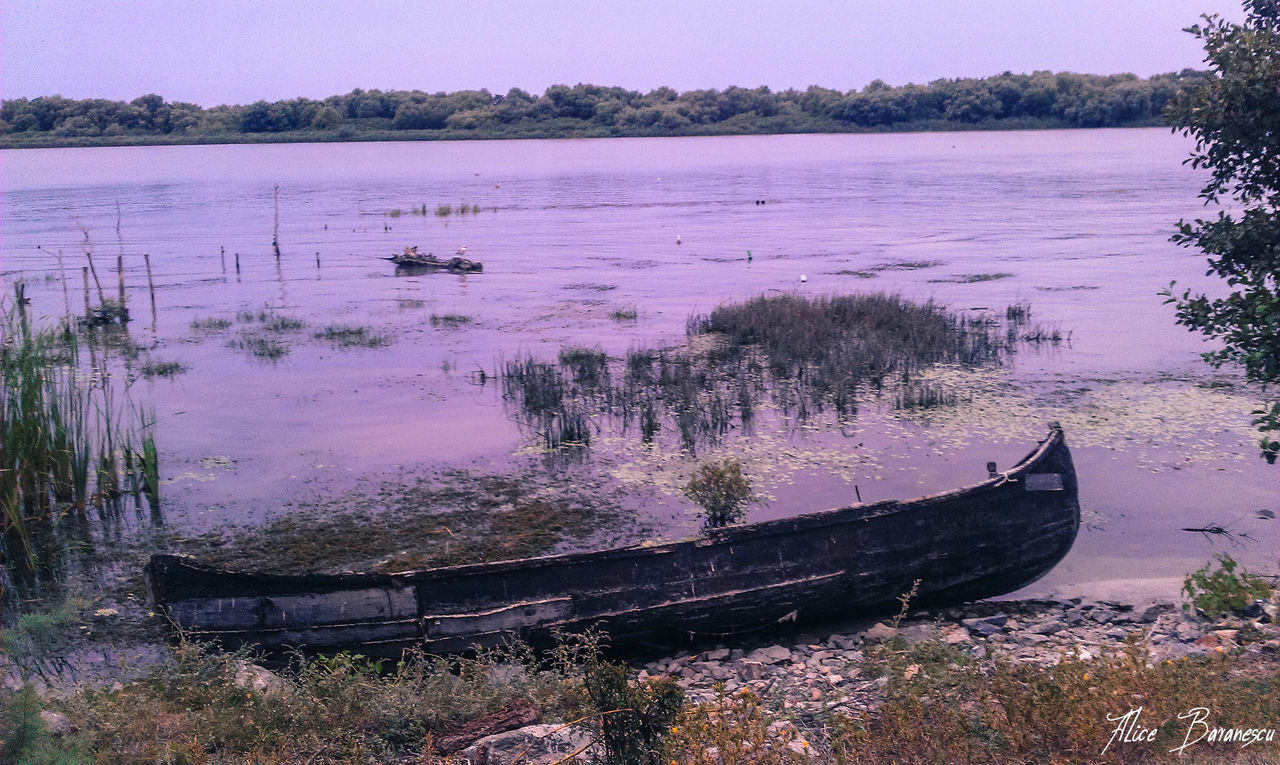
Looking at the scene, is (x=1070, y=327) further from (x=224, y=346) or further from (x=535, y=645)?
(x=224, y=346)

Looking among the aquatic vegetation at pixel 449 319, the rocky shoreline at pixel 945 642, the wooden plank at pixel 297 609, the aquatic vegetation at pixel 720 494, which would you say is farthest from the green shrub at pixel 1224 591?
the aquatic vegetation at pixel 449 319

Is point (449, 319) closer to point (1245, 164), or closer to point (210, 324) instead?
point (210, 324)

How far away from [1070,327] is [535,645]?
680 inches

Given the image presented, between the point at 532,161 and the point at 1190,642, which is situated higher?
the point at 532,161

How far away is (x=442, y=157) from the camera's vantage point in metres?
117

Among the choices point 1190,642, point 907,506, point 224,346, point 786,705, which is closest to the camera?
point 786,705

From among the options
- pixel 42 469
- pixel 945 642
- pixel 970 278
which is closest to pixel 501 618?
pixel 945 642

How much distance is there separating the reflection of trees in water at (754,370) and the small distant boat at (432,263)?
12.8 metres

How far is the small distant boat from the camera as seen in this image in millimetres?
31141

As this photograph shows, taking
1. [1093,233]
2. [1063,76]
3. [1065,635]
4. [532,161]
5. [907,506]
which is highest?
[1063,76]

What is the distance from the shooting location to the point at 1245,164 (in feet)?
26.6

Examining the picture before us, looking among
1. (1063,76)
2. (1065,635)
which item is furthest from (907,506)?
(1063,76)

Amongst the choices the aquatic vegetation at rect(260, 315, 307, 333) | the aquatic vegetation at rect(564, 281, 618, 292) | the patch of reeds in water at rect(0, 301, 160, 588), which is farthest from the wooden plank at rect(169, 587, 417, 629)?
the aquatic vegetation at rect(564, 281, 618, 292)

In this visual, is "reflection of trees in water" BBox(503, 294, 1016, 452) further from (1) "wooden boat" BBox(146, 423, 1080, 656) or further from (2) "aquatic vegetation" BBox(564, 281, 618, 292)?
(2) "aquatic vegetation" BBox(564, 281, 618, 292)
